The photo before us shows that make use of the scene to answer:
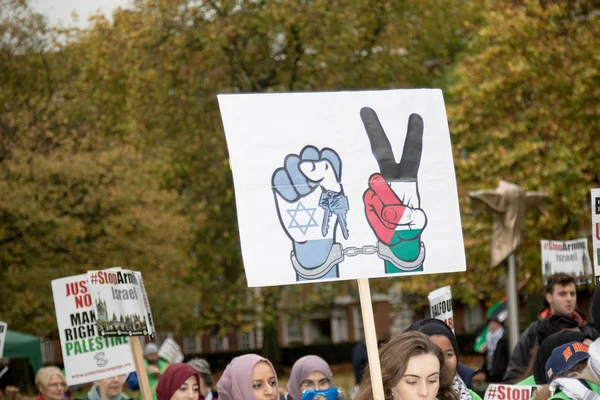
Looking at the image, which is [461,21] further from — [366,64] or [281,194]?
[281,194]

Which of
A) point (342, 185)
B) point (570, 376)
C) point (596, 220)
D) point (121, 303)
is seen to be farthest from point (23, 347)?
point (570, 376)

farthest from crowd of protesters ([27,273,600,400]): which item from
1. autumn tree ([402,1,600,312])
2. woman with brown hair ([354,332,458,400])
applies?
autumn tree ([402,1,600,312])

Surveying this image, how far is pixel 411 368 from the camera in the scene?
5477 millimetres

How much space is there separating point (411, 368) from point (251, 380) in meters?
2.06

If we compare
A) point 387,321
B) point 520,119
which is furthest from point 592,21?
point 387,321

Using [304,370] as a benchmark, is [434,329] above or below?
above

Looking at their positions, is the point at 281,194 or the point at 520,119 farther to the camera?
the point at 520,119

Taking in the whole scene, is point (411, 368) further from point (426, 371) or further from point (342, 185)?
point (342, 185)

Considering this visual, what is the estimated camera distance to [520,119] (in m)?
24.1

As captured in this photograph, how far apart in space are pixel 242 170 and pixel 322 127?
20.4 inches

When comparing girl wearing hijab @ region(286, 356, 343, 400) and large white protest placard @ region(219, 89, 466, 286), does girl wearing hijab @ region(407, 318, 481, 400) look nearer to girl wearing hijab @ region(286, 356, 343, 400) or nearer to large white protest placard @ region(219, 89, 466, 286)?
large white protest placard @ region(219, 89, 466, 286)

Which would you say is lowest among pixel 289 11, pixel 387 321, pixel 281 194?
pixel 387 321

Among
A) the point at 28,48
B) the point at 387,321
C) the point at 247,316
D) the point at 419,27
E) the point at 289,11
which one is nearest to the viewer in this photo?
the point at 28,48

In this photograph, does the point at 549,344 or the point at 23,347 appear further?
the point at 23,347
